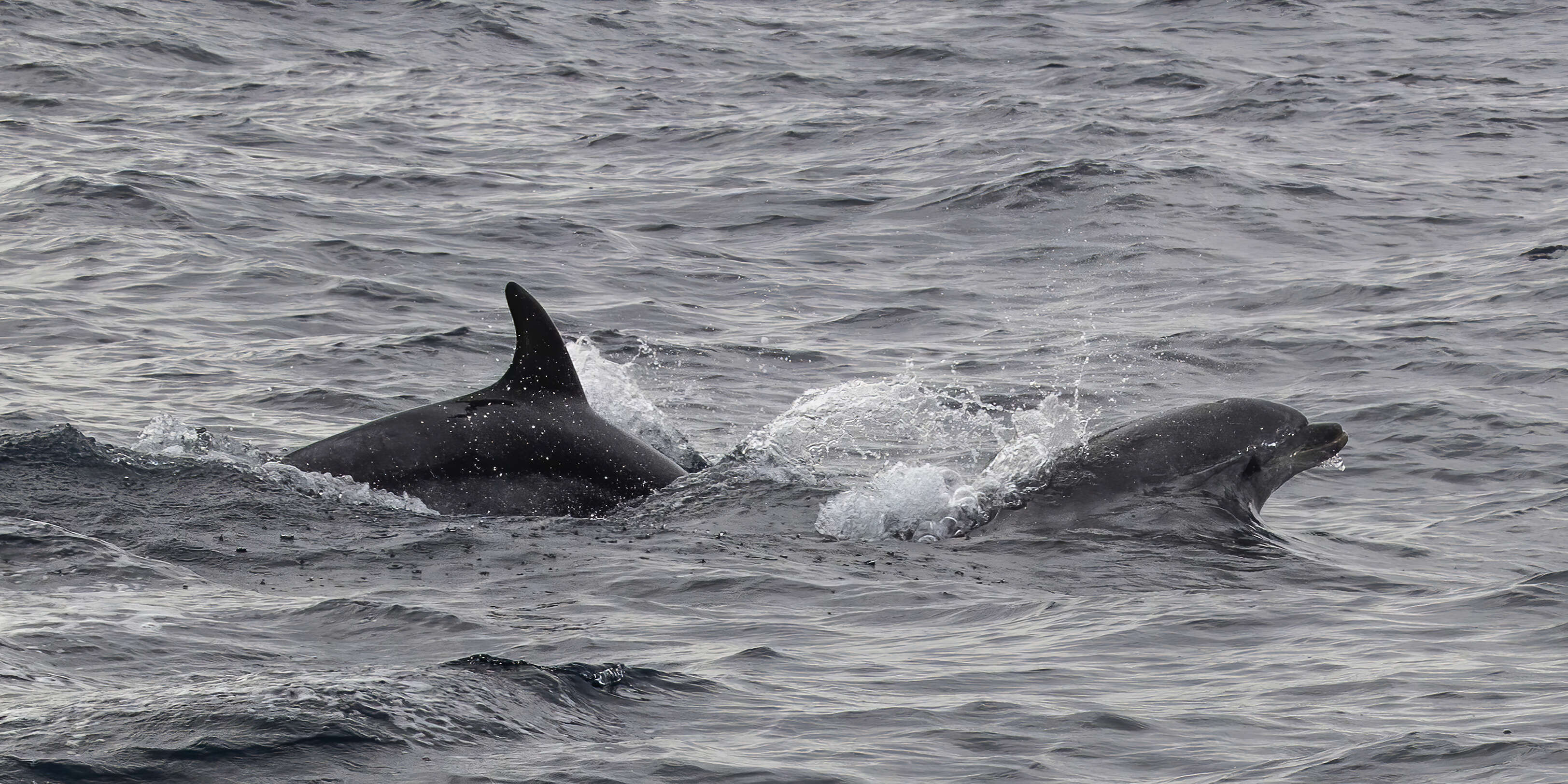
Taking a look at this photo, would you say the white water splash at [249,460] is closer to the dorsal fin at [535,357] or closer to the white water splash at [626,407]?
the dorsal fin at [535,357]

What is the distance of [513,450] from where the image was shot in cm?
1247

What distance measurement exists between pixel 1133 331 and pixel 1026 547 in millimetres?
8340

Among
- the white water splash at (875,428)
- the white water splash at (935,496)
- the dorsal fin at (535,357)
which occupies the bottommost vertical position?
the white water splash at (875,428)

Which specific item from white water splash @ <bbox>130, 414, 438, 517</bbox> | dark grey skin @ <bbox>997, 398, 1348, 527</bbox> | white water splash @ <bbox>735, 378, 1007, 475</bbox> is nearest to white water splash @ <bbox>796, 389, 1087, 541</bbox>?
dark grey skin @ <bbox>997, 398, 1348, 527</bbox>

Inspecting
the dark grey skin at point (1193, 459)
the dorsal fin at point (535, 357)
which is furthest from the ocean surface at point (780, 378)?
the dorsal fin at point (535, 357)

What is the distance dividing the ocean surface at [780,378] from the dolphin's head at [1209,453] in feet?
1.25

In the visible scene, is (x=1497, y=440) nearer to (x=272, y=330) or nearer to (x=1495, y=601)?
(x=1495, y=601)

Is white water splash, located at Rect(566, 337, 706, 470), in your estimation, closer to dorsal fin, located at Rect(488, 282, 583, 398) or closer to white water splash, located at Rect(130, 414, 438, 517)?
dorsal fin, located at Rect(488, 282, 583, 398)

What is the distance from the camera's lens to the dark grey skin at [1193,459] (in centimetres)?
1191

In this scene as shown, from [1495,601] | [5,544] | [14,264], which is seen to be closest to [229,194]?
[14,264]

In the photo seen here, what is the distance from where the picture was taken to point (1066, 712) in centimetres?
818

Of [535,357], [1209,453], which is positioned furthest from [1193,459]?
[535,357]

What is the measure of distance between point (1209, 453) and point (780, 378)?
6.04 metres

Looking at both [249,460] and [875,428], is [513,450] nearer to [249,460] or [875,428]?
[249,460]
